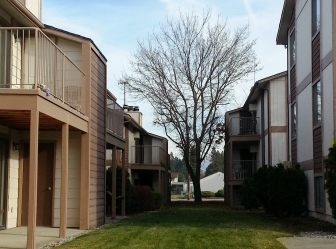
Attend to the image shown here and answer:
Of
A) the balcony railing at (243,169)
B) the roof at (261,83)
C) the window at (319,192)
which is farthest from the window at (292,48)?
the balcony railing at (243,169)

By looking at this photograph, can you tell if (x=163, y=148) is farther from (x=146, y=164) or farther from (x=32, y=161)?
(x=32, y=161)

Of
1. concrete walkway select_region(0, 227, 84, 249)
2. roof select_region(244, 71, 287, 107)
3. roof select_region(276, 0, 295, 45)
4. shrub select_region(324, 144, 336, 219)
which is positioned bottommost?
concrete walkway select_region(0, 227, 84, 249)

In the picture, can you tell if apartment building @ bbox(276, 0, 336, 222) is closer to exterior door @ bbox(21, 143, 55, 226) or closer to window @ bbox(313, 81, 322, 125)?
window @ bbox(313, 81, 322, 125)

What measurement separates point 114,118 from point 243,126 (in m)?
16.2

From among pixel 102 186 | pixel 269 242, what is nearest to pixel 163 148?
pixel 102 186

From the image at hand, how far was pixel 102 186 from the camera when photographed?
1752 centimetres

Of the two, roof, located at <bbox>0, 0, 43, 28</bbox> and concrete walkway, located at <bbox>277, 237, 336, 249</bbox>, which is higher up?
roof, located at <bbox>0, 0, 43, 28</bbox>

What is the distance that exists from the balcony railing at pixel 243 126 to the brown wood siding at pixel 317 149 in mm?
16002

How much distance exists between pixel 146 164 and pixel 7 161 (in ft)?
70.2

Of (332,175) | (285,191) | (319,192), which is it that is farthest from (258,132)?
(332,175)

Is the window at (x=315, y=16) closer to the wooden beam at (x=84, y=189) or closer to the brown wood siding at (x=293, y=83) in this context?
the brown wood siding at (x=293, y=83)

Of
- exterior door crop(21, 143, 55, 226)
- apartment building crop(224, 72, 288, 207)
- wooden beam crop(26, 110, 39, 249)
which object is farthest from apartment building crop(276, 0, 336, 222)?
wooden beam crop(26, 110, 39, 249)

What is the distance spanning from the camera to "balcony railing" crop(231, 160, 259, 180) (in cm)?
3339

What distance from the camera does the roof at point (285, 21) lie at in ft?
75.3
